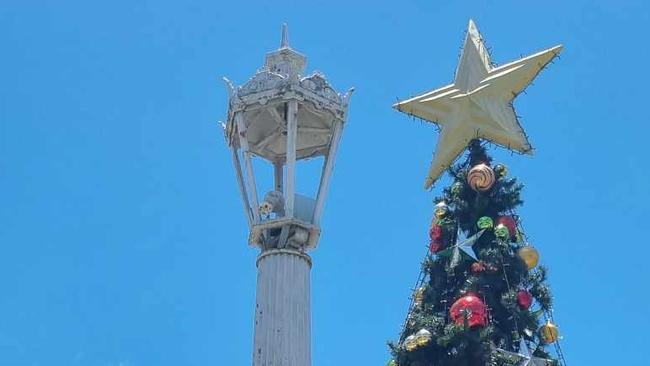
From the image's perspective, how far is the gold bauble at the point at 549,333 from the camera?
2992 centimetres

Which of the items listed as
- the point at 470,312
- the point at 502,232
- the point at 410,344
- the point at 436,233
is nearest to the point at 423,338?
the point at 410,344

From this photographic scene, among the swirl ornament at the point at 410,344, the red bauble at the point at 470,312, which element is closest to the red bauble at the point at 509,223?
the red bauble at the point at 470,312

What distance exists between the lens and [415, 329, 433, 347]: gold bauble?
96.0 ft

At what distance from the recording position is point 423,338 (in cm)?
2931

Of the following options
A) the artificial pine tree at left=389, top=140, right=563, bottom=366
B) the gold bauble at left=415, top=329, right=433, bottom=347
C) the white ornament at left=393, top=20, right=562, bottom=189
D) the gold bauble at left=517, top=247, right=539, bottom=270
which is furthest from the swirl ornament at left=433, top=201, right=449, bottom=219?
the gold bauble at left=415, top=329, right=433, bottom=347

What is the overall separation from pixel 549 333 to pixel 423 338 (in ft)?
11.4

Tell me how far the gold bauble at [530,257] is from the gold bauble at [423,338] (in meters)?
3.55

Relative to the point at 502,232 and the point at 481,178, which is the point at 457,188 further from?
the point at 502,232

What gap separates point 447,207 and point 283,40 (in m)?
6.99

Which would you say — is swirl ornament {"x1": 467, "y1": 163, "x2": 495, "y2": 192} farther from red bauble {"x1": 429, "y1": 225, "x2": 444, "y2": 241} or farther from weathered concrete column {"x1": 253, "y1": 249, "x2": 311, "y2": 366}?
weathered concrete column {"x1": 253, "y1": 249, "x2": 311, "y2": 366}

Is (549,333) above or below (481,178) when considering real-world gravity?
below

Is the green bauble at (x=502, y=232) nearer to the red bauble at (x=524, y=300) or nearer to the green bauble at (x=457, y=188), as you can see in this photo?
the red bauble at (x=524, y=300)

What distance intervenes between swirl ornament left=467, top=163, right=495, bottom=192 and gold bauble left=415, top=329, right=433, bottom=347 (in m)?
4.95

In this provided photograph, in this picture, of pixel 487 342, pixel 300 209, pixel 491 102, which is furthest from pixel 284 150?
pixel 487 342
